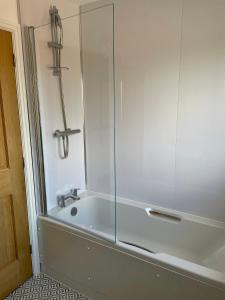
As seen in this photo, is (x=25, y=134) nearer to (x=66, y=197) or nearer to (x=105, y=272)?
(x=66, y=197)

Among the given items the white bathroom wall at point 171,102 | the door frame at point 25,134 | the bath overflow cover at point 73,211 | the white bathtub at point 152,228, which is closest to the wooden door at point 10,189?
the door frame at point 25,134

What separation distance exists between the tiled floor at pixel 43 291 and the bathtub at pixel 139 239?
63 millimetres

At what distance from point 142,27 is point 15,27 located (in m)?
1.05

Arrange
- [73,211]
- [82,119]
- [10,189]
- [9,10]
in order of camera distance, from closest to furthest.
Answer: [9,10] < [10,189] < [73,211] < [82,119]

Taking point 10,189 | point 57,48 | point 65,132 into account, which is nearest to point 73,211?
point 10,189

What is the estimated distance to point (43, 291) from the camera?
2.04 metres

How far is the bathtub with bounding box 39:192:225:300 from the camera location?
5.02ft

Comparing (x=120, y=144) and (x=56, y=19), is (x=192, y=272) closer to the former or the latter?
(x=120, y=144)

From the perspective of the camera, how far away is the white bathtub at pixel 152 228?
2021mm

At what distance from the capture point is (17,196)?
200 centimetres

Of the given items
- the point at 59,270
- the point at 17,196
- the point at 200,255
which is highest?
the point at 17,196

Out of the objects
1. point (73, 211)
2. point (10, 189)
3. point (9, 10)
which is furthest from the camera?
point (73, 211)

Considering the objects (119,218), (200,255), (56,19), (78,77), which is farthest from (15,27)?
(200,255)

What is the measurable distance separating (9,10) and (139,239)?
7.40 feet
